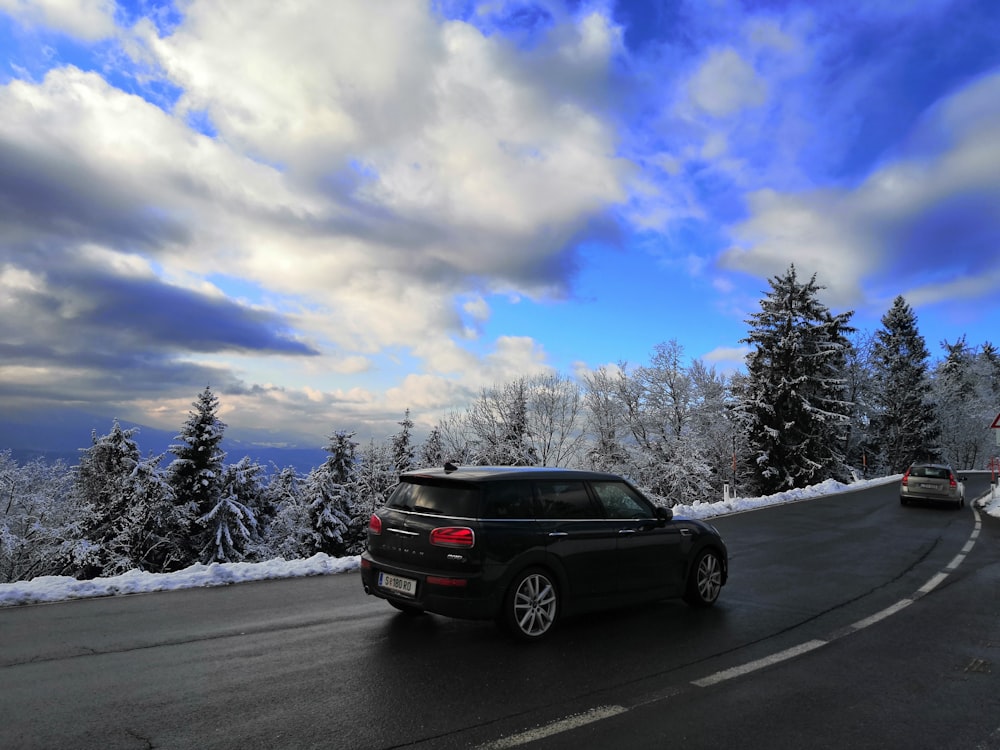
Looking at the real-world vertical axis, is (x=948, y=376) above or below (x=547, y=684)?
above

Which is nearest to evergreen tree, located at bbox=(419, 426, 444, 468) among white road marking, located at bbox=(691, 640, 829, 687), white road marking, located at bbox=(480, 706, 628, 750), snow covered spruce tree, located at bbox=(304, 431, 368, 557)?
snow covered spruce tree, located at bbox=(304, 431, 368, 557)

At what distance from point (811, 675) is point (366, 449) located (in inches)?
1646

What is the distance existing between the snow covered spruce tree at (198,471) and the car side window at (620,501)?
2910cm

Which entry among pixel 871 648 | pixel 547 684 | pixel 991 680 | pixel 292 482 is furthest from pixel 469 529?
pixel 292 482

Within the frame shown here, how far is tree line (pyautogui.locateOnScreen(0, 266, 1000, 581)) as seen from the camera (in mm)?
30906

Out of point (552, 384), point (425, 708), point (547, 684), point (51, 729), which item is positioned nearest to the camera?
point (51, 729)

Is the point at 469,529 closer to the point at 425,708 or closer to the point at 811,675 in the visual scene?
the point at 425,708

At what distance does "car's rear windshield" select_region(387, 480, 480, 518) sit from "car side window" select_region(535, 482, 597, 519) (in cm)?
71

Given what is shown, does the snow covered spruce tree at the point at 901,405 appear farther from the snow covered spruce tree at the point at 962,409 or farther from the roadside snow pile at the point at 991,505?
the roadside snow pile at the point at 991,505

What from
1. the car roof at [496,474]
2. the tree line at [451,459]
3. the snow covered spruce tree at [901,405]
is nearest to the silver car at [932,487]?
the tree line at [451,459]

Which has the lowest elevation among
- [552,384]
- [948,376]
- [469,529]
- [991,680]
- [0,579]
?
[0,579]

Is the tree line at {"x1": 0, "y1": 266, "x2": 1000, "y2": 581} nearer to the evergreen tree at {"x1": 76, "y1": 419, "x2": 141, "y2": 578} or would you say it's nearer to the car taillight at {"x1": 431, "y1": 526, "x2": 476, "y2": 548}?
the evergreen tree at {"x1": 76, "y1": 419, "x2": 141, "y2": 578}

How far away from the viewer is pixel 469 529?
5699 millimetres

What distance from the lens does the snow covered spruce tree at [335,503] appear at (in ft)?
116
